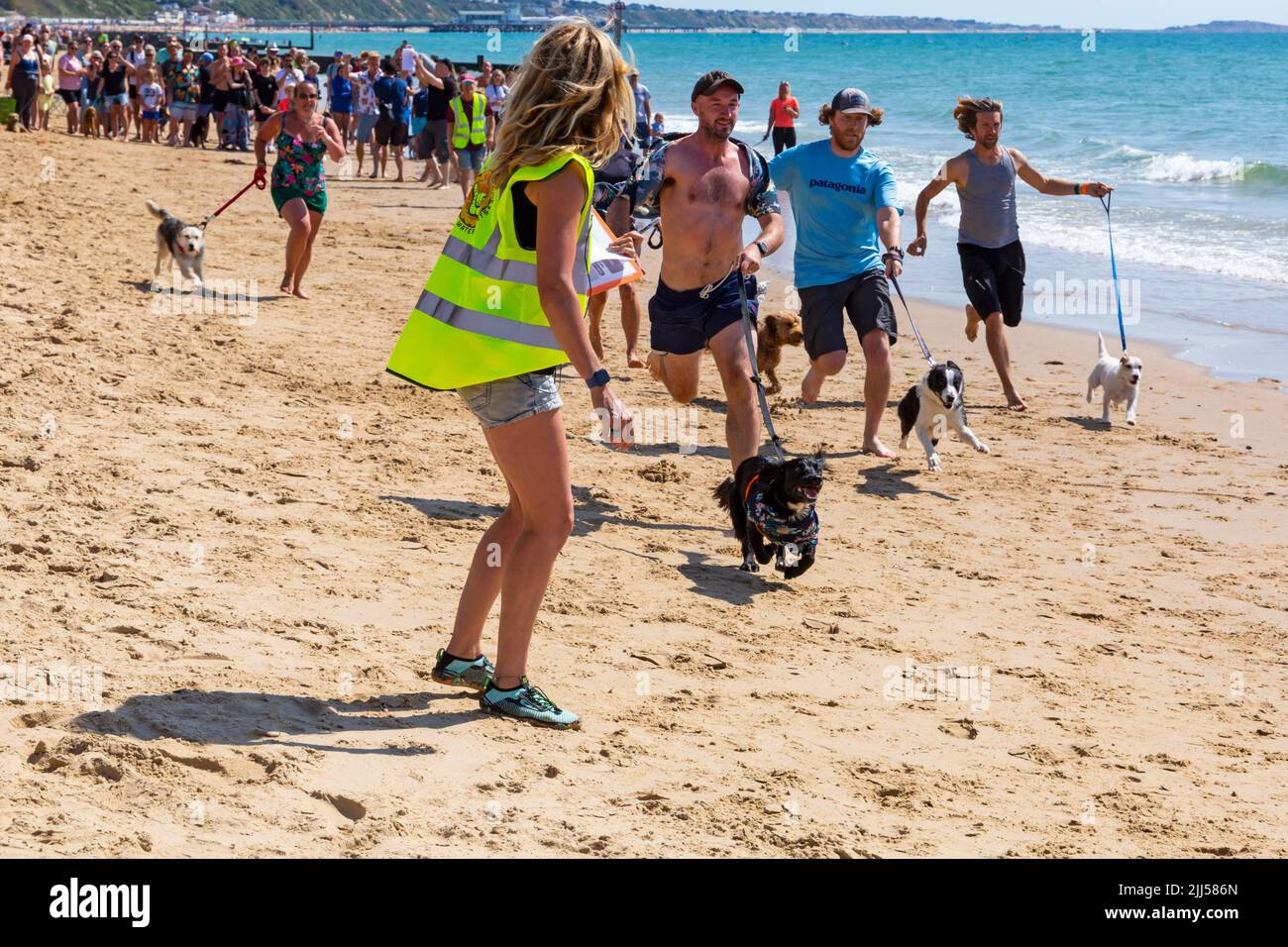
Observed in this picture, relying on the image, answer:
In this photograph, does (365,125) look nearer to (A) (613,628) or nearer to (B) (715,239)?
(B) (715,239)

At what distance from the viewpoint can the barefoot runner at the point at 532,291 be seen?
3.86m

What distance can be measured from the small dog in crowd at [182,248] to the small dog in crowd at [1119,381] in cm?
689

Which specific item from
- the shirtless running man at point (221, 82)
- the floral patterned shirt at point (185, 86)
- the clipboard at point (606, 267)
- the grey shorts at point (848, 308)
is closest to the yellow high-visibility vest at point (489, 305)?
the clipboard at point (606, 267)

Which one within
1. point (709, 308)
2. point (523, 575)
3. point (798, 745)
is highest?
point (709, 308)

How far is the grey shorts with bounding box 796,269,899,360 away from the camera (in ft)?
26.5

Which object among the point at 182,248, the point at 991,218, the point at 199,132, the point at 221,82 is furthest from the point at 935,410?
the point at 199,132

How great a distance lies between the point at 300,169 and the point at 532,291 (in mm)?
7931

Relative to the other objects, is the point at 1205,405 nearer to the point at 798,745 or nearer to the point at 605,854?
Result: the point at 798,745

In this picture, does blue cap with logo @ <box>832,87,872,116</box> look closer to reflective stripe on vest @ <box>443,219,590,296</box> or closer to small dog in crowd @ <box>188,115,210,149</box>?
reflective stripe on vest @ <box>443,219,590,296</box>

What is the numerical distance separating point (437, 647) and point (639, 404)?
467 cm

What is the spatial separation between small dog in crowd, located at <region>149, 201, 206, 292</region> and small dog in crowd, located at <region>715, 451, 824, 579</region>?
6507 millimetres

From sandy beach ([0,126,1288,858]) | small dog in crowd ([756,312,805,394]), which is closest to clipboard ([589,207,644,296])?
sandy beach ([0,126,1288,858])

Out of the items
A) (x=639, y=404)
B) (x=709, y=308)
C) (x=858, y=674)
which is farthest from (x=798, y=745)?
(x=639, y=404)
